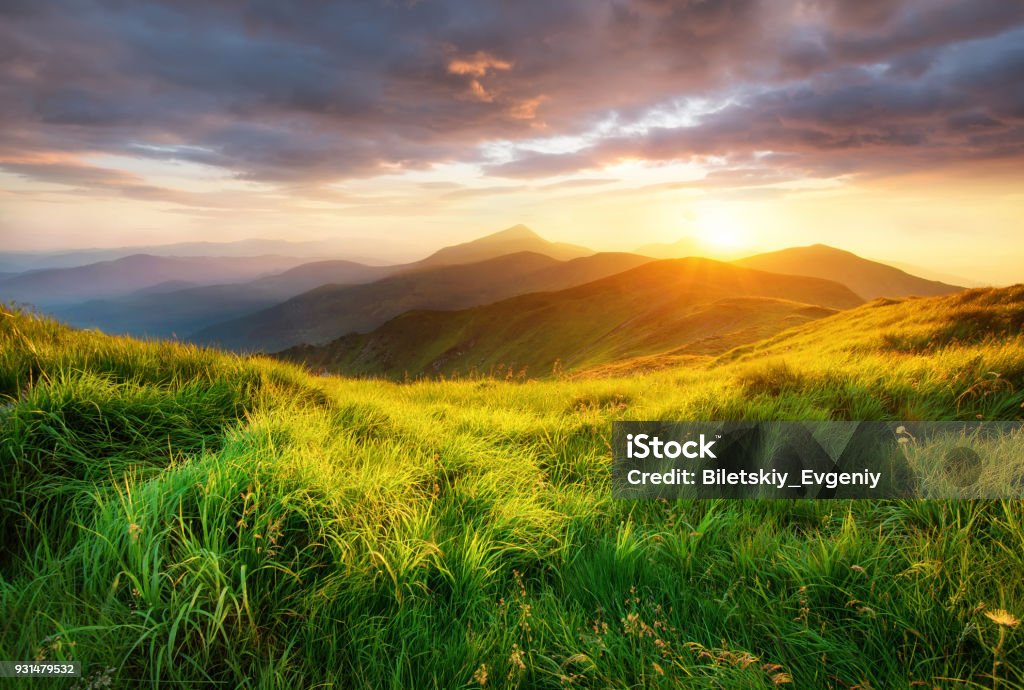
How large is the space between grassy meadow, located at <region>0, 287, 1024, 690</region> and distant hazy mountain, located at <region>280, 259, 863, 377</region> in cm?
4412

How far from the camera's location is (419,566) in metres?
3.48

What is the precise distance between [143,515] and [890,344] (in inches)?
522

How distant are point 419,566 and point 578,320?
12359 centimetres

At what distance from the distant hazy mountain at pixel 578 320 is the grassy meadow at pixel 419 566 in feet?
145

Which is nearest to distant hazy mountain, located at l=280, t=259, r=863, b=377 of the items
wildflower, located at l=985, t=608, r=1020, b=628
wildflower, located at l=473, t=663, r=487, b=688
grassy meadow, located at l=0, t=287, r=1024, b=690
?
grassy meadow, located at l=0, t=287, r=1024, b=690

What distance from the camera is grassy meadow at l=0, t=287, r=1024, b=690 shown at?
267cm

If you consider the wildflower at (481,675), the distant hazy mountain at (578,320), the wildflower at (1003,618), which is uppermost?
the wildflower at (1003,618)

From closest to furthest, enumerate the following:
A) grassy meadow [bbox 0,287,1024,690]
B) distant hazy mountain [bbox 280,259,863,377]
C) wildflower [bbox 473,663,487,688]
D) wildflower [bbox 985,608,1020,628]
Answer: wildflower [bbox 985,608,1020,628] < wildflower [bbox 473,663,487,688] < grassy meadow [bbox 0,287,1024,690] < distant hazy mountain [bbox 280,259,863,377]

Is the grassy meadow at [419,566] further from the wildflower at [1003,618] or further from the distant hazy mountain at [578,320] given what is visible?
the distant hazy mountain at [578,320]

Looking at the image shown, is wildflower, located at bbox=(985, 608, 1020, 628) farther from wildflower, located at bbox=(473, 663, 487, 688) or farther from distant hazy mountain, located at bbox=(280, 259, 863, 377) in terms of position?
distant hazy mountain, located at bbox=(280, 259, 863, 377)

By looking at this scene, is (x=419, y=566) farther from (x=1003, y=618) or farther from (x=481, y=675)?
(x=1003, y=618)

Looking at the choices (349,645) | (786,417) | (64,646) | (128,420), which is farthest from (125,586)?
(786,417)

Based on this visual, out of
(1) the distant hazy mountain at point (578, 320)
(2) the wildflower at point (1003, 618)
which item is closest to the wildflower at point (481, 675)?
(2) the wildflower at point (1003, 618)

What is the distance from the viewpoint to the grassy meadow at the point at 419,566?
267 centimetres
